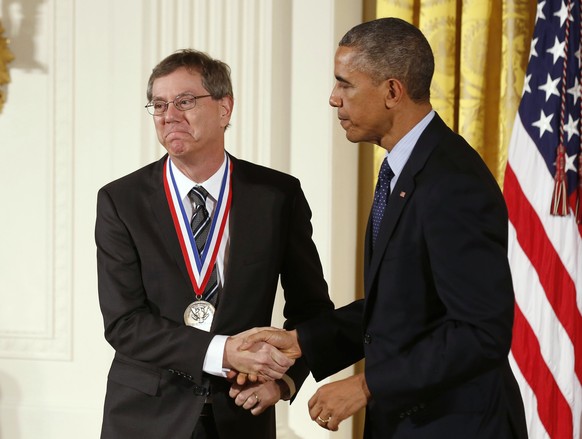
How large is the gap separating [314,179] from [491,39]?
110 cm

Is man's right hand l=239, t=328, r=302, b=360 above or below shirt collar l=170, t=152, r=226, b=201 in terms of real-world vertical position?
below

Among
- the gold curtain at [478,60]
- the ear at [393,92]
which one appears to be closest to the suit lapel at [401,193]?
the ear at [393,92]

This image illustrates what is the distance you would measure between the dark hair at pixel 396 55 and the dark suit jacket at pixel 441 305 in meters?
0.13

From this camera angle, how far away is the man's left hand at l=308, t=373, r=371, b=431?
7.29ft

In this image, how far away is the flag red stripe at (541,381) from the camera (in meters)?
4.07

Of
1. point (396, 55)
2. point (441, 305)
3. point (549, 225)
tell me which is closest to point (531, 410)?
point (549, 225)

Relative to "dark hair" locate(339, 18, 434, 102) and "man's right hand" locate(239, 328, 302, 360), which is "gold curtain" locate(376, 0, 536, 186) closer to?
"man's right hand" locate(239, 328, 302, 360)

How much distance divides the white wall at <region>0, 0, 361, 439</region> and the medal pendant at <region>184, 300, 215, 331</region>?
176 centimetres

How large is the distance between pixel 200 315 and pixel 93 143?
88.9 inches

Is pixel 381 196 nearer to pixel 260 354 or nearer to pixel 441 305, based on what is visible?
pixel 441 305

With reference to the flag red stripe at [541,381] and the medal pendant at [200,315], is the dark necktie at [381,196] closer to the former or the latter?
the medal pendant at [200,315]

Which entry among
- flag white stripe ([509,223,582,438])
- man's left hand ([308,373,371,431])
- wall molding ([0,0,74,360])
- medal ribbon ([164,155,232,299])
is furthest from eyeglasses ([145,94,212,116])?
wall molding ([0,0,74,360])

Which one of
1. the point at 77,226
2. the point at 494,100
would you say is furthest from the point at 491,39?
the point at 77,226

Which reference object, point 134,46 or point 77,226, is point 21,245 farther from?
point 134,46
